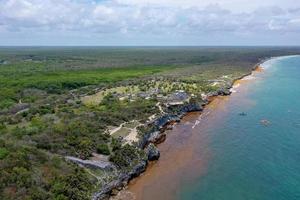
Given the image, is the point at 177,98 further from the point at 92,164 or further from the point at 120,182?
the point at 120,182

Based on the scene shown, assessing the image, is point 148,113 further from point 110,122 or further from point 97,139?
point 97,139

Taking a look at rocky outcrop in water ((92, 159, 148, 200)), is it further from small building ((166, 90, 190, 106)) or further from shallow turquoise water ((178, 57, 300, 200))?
small building ((166, 90, 190, 106))

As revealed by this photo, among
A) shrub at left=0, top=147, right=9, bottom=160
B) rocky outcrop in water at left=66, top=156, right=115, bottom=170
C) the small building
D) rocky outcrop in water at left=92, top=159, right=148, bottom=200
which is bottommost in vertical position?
rocky outcrop in water at left=92, top=159, right=148, bottom=200

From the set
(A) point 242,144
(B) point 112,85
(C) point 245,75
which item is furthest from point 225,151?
(C) point 245,75

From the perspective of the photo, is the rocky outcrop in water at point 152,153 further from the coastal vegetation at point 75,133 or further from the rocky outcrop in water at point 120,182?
the rocky outcrop in water at point 120,182

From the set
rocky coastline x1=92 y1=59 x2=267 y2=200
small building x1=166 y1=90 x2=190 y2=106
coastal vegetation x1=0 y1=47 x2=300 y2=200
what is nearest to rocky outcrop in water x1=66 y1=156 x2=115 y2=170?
coastal vegetation x1=0 y1=47 x2=300 y2=200

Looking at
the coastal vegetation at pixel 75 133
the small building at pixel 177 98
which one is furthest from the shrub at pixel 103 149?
the small building at pixel 177 98
